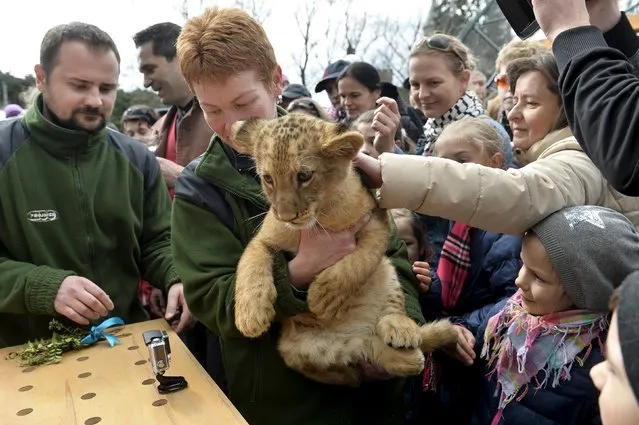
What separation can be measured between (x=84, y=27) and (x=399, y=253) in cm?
220

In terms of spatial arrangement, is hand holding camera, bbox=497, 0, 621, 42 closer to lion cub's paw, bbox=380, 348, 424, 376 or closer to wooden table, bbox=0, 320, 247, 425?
lion cub's paw, bbox=380, 348, 424, 376

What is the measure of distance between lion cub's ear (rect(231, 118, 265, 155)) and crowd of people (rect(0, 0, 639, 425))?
0.35ft

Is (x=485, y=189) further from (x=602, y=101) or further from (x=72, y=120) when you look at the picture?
(x=72, y=120)

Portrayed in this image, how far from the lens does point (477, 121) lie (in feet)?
10.1

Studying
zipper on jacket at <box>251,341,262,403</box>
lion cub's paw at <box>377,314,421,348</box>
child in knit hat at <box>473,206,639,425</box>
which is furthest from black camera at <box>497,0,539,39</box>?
zipper on jacket at <box>251,341,262,403</box>

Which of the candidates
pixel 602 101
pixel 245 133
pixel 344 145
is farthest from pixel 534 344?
pixel 245 133

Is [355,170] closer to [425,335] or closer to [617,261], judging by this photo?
[425,335]

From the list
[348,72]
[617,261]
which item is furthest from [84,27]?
[348,72]

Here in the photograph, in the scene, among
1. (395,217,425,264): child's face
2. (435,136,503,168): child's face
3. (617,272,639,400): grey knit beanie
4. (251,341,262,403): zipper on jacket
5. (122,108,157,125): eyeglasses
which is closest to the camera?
(617,272,639,400): grey knit beanie

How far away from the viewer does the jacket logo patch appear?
2592 millimetres

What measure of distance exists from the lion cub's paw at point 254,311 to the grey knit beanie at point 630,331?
3.73 ft

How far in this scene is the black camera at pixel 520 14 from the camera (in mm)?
1869

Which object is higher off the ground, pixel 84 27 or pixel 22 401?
pixel 84 27

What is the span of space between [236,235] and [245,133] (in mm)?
455
